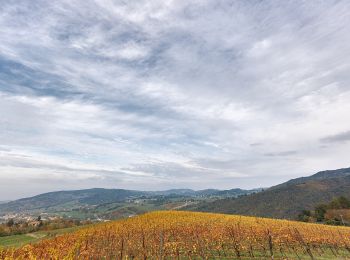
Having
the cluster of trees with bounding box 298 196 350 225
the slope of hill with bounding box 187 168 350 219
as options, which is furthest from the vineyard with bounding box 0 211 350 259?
the slope of hill with bounding box 187 168 350 219

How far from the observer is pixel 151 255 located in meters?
20.4

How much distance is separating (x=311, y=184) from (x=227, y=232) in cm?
16345

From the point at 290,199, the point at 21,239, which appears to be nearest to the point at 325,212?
the point at 21,239

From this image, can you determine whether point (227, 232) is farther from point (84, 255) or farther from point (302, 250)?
point (84, 255)

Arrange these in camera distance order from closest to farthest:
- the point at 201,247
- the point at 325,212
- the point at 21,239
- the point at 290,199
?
the point at 201,247, the point at 21,239, the point at 325,212, the point at 290,199

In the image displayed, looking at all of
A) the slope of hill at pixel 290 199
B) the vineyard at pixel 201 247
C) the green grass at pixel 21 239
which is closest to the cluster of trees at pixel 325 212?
the vineyard at pixel 201 247

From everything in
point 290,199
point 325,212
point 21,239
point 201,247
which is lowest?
point 21,239

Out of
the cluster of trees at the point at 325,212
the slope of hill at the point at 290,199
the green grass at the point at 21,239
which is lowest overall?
the green grass at the point at 21,239

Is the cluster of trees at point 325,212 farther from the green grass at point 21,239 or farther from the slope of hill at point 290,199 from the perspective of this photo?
the green grass at point 21,239

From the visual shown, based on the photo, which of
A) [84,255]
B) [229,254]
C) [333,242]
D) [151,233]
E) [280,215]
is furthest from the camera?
[280,215]

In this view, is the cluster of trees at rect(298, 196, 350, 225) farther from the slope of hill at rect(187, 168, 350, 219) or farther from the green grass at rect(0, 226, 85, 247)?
the green grass at rect(0, 226, 85, 247)

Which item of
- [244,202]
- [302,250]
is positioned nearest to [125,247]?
[302,250]

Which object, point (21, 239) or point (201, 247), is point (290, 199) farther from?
point (201, 247)

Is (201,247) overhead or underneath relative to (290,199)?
underneath
